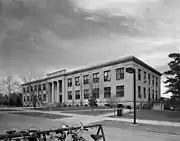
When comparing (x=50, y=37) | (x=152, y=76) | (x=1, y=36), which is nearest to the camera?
(x=1, y=36)

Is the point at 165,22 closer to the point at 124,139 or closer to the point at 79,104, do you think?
the point at 124,139

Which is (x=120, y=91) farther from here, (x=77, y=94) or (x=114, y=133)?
(x=114, y=133)

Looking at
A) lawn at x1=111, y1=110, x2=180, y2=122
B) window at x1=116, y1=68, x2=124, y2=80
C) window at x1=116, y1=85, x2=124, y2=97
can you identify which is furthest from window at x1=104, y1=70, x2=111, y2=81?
lawn at x1=111, y1=110, x2=180, y2=122

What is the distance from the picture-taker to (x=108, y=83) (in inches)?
1548

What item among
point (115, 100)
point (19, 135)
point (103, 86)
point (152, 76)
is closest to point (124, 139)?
point (19, 135)

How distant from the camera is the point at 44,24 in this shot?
412 inches

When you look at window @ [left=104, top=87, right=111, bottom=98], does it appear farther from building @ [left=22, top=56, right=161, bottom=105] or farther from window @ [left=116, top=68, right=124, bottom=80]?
window @ [left=116, top=68, right=124, bottom=80]

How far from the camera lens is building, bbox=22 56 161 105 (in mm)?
36250

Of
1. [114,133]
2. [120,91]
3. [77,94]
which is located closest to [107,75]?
[120,91]

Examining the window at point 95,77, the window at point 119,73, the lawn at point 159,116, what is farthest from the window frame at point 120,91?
→ the lawn at point 159,116

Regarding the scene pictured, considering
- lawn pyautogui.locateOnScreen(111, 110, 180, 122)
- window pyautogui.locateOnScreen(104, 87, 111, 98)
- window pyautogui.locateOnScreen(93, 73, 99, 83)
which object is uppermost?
window pyautogui.locateOnScreen(93, 73, 99, 83)

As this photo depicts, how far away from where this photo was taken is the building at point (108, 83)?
36250 millimetres

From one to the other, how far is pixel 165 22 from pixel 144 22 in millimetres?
1633

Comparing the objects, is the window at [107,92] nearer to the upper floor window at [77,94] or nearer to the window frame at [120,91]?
the window frame at [120,91]
